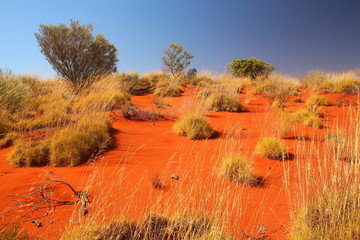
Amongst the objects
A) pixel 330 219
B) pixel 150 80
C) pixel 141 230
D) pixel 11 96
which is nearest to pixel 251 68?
pixel 150 80

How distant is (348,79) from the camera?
14.3 metres

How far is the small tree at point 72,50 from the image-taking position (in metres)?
13.2

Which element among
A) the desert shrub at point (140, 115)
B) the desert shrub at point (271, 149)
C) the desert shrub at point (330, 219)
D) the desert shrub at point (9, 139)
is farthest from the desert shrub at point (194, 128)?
the desert shrub at point (9, 139)

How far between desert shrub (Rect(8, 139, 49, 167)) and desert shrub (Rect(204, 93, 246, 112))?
661cm

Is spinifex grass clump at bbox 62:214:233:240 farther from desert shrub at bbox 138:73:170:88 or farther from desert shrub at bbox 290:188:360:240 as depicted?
desert shrub at bbox 138:73:170:88

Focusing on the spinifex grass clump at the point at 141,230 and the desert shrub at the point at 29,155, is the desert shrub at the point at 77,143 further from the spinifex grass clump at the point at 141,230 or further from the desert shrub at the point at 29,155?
the spinifex grass clump at the point at 141,230

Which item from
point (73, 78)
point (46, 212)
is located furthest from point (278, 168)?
point (73, 78)

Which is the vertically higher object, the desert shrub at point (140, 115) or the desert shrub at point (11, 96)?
the desert shrub at point (11, 96)

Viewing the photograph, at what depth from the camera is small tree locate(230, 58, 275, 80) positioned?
21469 mm

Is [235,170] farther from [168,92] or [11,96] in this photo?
[168,92]

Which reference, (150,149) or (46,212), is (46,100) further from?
(46,212)

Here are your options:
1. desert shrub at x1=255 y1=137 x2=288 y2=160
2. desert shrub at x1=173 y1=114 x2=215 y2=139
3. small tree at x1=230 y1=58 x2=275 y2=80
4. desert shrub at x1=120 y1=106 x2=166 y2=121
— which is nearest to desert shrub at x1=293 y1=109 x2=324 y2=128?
desert shrub at x1=255 y1=137 x2=288 y2=160

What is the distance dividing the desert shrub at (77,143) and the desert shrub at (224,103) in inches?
216

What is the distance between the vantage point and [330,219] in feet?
6.44
